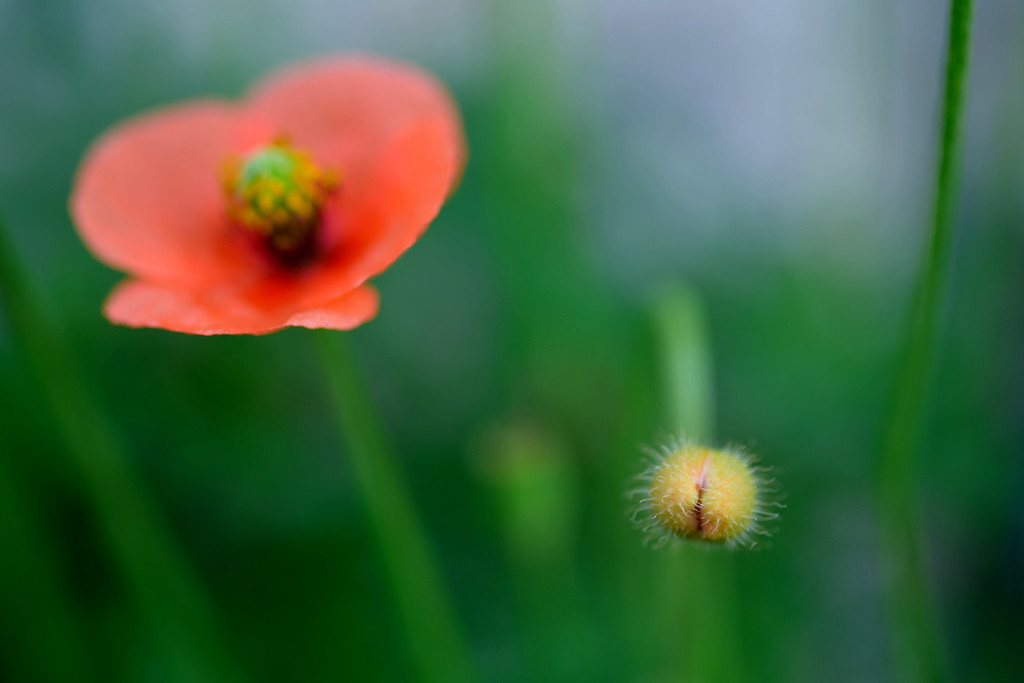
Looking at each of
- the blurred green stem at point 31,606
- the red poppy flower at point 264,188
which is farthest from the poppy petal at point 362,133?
the blurred green stem at point 31,606

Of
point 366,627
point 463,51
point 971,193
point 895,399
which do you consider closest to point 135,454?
point 366,627

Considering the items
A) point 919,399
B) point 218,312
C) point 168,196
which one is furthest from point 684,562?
point 168,196

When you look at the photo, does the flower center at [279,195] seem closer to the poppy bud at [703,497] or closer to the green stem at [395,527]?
the green stem at [395,527]

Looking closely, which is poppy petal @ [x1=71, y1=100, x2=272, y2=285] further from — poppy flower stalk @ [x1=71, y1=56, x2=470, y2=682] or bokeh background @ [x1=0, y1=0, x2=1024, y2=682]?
bokeh background @ [x1=0, y1=0, x2=1024, y2=682]

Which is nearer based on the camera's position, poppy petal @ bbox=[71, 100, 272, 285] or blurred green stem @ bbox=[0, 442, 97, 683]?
poppy petal @ bbox=[71, 100, 272, 285]

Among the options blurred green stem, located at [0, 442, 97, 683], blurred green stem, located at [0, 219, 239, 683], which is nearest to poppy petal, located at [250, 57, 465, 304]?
blurred green stem, located at [0, 219, 239, 683]

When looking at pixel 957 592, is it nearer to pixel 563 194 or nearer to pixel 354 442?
pixel 563 194
